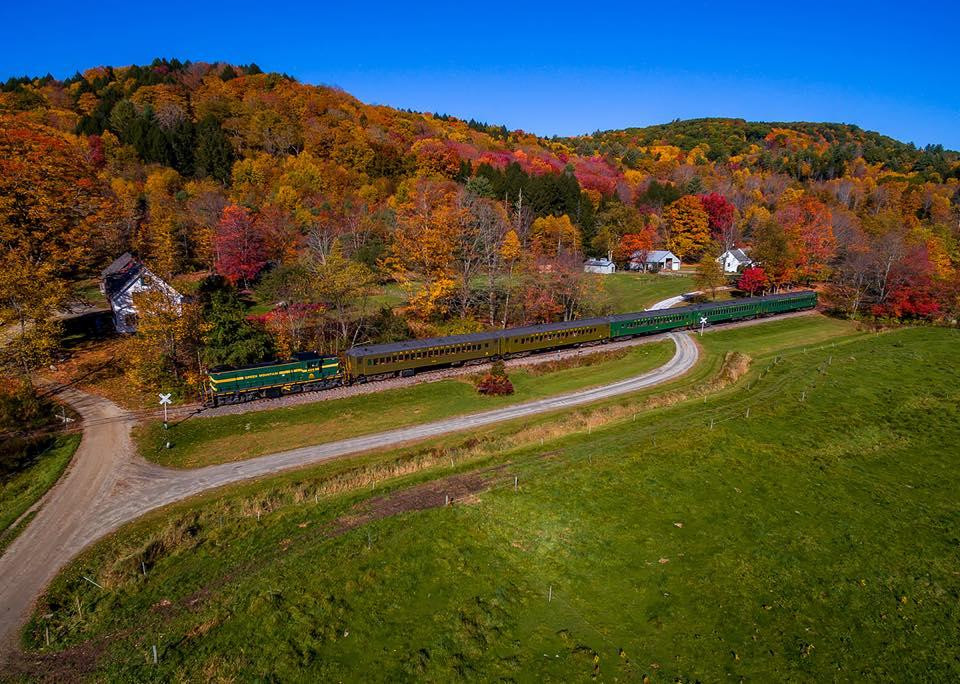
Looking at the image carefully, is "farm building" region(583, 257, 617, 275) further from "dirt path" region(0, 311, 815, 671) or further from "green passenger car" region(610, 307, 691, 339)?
"dirt path" region(0, 311, 815, 671)

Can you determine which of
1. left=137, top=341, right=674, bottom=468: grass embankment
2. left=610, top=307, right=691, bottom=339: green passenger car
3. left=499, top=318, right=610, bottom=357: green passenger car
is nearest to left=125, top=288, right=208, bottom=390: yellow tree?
left=137, top=341, right=674, bottom=468: grass embankment

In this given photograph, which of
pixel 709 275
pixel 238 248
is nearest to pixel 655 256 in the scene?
pixel 709 275

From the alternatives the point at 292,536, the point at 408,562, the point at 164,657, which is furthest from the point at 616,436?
the point at 164,657

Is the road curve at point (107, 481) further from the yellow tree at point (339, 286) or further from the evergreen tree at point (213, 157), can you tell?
the evergreen tree at point (213, 157)

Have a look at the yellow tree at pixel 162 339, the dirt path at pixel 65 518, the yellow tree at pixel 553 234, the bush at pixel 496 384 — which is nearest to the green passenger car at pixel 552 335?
the bush at pixel 496 384

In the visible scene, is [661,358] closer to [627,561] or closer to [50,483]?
[627,561]
